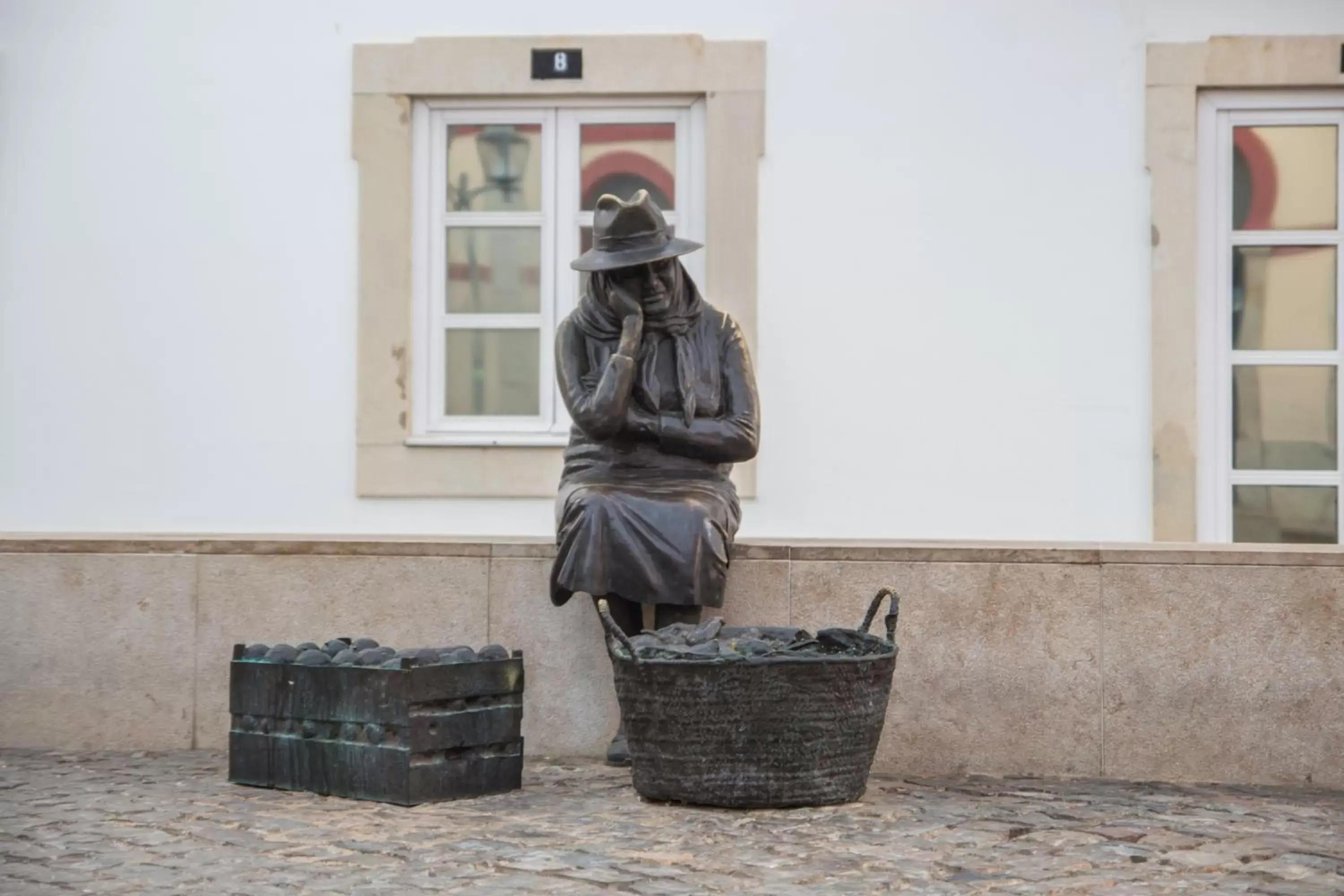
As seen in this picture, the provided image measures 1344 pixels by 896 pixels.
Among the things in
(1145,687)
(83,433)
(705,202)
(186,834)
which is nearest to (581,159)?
(705,202)

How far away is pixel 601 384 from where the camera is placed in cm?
679

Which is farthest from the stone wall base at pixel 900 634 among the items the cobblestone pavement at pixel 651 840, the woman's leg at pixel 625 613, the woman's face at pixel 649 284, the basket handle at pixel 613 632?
the basket handle at pixel 613 632

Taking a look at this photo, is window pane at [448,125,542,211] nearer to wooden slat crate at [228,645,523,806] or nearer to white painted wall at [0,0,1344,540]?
white painted wall at [0,0,1344,540]

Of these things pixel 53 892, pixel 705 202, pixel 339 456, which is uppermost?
pixel 705 202

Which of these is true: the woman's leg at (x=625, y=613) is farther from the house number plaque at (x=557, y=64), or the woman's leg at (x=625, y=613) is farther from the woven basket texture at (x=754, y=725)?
the house number plaque at (x=557, y=64)

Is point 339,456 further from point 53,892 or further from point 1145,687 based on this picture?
point 53,892

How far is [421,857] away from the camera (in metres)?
5.51

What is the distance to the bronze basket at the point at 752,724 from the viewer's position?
20.2ft

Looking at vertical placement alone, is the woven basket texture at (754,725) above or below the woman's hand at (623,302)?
below

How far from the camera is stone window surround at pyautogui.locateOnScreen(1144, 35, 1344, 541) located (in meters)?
9.62

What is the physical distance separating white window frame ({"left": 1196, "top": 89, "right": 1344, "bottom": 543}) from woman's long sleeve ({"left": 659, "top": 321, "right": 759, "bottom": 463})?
3.43 m

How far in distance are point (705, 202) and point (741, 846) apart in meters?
4.63

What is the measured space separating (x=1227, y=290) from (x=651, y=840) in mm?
5148

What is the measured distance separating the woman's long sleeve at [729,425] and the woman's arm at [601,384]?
191 millimetres
